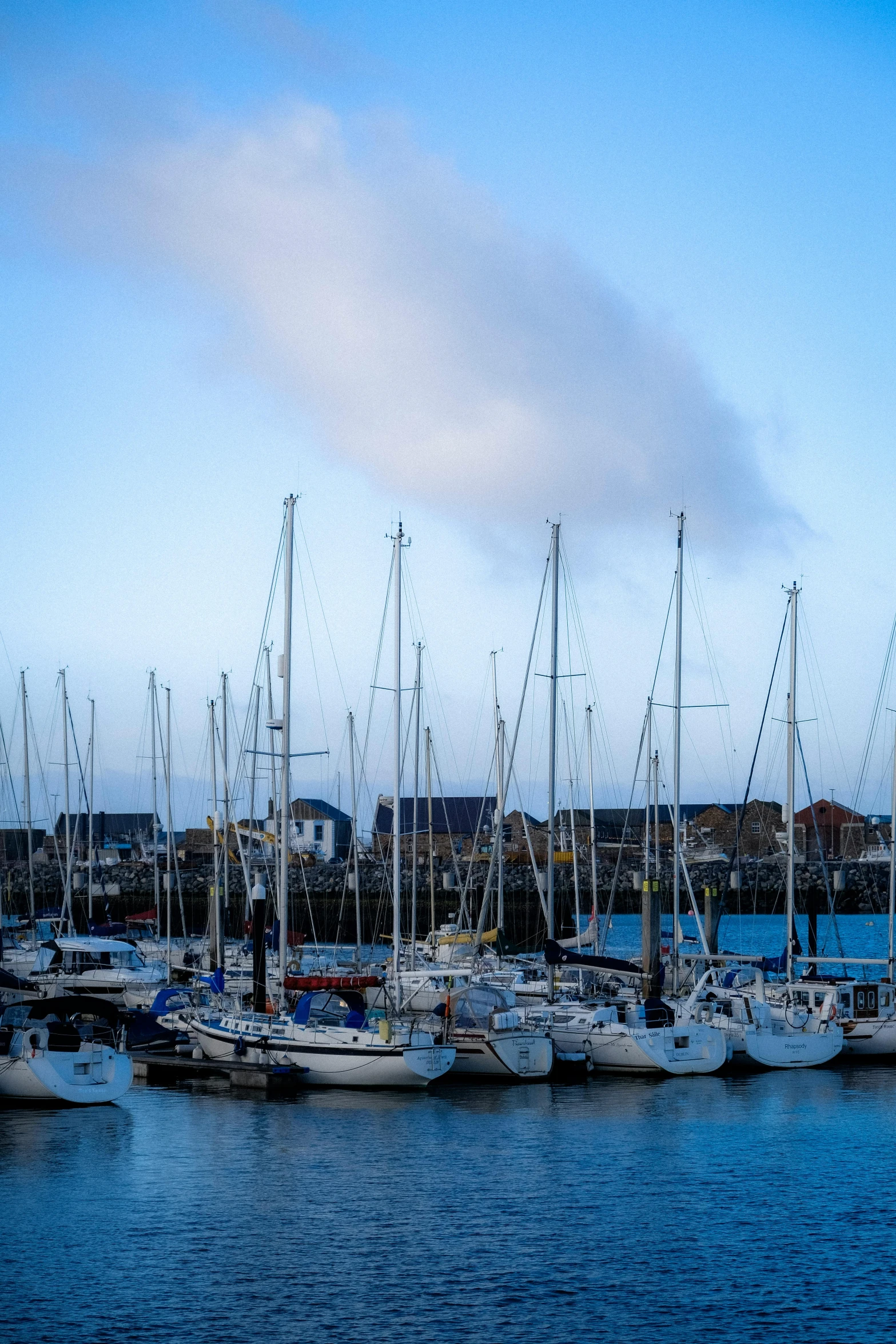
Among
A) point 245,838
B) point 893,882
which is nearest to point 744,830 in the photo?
point 245,838

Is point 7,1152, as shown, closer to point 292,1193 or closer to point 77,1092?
point 77,1092

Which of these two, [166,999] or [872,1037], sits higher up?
[166,999]

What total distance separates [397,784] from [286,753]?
3150 mm

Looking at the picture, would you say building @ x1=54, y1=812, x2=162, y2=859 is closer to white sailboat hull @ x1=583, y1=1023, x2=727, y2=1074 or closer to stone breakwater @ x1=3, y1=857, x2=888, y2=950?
stone breakwater @ x1=3, y1=857, x2=888, y2=950

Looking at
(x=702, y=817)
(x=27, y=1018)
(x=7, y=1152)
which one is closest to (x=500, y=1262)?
(x=7, y=1152)

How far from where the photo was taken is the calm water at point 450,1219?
17219 mm

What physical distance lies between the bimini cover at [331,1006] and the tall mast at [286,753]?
57.2 inches

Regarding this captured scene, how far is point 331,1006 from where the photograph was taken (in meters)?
34.9

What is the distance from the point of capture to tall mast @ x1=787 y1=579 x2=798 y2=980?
41.7 meters

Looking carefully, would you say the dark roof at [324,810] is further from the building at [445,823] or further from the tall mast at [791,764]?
the tall mast at [791,764]

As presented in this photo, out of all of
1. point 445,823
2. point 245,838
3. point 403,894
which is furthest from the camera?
point 445,823

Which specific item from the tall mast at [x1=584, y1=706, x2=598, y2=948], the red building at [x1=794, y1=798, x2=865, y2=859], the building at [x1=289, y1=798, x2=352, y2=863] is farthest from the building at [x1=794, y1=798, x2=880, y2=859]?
the tall mast at [x1=584, y1=706, x2=598, y2=948]

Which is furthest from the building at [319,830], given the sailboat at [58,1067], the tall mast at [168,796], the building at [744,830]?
the sailboat at [58,1067]

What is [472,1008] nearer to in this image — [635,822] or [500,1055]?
[500,1055]
